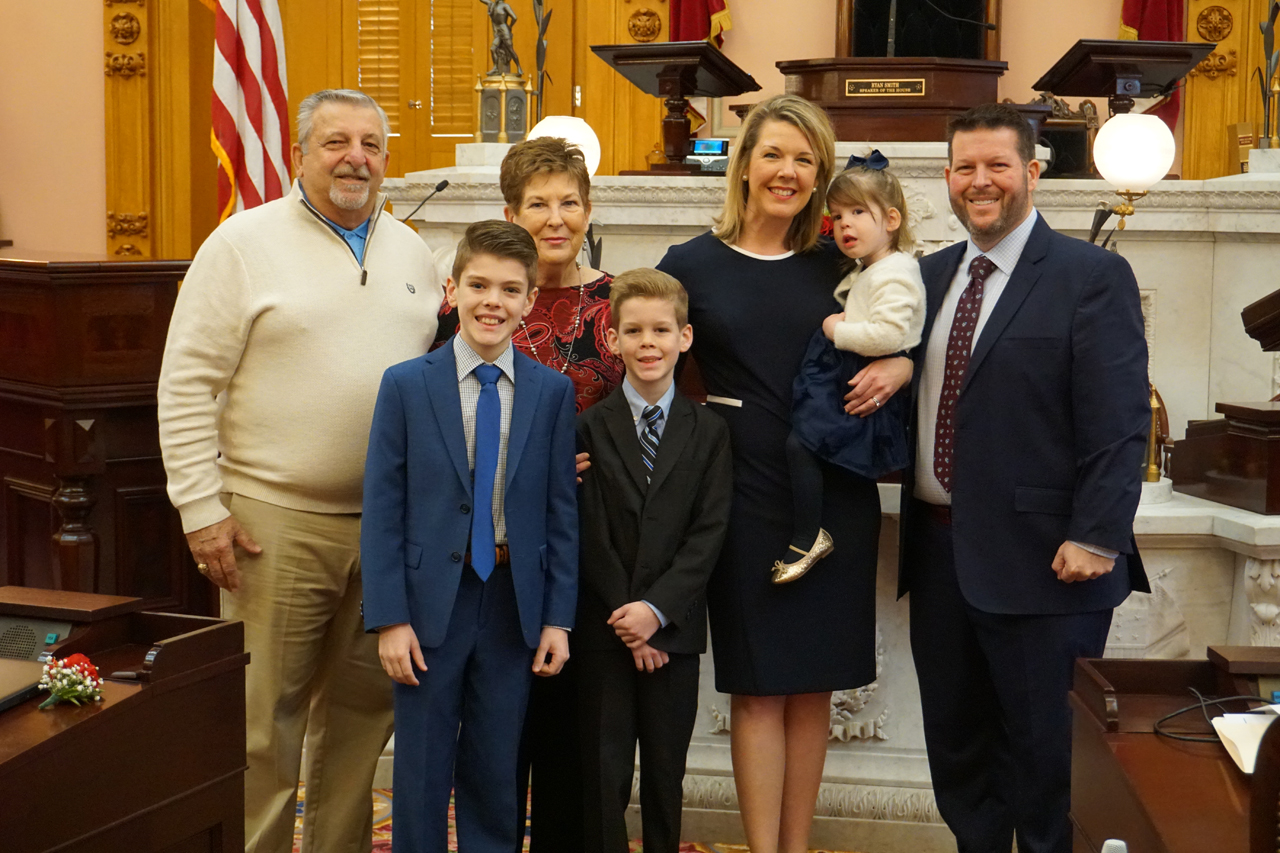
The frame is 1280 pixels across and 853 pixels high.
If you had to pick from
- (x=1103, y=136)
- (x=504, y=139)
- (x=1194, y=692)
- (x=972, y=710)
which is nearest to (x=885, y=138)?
(x=1103, y=136)

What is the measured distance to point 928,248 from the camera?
187 inches

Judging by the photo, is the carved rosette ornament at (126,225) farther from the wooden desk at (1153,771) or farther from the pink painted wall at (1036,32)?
the wooden desk at (1153,771)

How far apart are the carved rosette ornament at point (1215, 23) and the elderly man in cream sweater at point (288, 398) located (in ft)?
22.7

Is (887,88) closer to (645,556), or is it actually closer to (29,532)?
(645,556)

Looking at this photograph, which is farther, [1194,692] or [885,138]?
[885,138]

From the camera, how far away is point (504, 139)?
516 centimetres

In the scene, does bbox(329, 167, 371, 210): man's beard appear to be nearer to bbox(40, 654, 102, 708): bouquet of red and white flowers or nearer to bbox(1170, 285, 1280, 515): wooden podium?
bbox(40, 654, 102, 708): bouquet of red and white flowers

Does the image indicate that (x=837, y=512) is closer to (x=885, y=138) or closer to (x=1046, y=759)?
(x=1046, y=759)

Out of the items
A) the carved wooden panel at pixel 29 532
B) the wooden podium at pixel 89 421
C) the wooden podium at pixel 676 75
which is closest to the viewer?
the wooden podium at pixel 89 421

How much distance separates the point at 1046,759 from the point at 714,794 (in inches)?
42.6

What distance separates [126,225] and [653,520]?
24.5 feet

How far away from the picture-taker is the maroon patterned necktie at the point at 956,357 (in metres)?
2.51

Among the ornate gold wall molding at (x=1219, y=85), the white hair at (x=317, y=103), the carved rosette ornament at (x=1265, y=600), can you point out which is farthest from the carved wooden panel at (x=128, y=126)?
the carved rosette ornament at (x=1265, y=600)

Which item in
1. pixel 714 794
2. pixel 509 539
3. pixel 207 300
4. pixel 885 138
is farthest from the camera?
pixel 885 138
